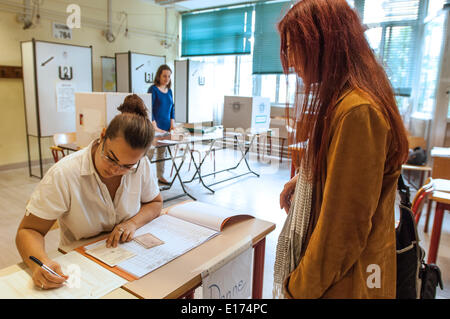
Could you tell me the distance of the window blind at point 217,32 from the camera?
6.57 m

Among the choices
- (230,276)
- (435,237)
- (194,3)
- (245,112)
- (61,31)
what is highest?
(194,3)

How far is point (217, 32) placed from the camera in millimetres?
6918

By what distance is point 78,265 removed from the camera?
1.00 meters

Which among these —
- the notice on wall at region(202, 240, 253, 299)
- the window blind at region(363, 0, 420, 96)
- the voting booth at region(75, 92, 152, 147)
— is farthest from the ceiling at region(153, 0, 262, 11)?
the notice on wall at region(202, 240, 253, 299)

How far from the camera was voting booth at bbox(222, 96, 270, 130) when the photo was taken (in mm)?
4395

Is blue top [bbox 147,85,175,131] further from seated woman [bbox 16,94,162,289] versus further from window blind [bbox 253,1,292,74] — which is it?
seated woman [bbox 16,94,162,289]

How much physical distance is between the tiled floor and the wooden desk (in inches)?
31.2

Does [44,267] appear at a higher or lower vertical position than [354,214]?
lower

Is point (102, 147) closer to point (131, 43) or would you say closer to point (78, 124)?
point (78, 124)

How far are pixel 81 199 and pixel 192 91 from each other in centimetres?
555

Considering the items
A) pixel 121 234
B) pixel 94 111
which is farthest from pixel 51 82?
pixel 121 234

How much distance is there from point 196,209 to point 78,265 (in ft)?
1.88

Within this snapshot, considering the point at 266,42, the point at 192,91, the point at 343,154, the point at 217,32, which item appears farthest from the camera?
the point at 217,32

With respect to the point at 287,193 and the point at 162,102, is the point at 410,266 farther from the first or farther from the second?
the point at 162,102
